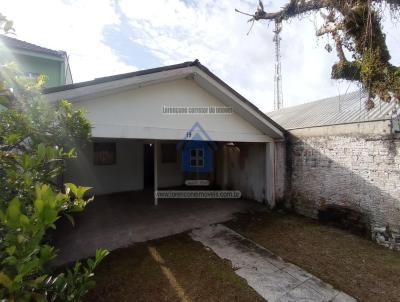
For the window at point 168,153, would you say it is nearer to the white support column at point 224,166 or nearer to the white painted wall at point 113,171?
the white painted wall at point 113,171

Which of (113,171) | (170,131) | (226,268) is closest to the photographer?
(226,268)

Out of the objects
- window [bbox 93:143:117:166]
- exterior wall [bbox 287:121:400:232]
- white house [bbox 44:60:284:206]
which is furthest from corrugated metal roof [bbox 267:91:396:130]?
window [bbox 93:143:117:166]

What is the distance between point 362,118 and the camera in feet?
22.3

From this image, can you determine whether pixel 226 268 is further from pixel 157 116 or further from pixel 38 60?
pixel 38 60

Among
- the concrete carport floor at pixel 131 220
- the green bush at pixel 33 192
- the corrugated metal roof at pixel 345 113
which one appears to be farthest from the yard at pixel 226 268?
the corrugated metal roof at pixel 345 113

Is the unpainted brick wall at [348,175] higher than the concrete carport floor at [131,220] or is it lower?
higher

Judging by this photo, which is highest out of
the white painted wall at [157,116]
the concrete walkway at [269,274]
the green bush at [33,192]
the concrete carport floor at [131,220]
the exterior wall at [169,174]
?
the white painted wall at [157,116]

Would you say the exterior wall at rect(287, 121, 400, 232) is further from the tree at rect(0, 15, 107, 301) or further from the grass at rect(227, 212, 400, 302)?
the tree at rect(0, 15, 107, 301)

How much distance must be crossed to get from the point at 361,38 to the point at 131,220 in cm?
865

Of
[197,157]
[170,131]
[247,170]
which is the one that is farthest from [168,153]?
[170,131]

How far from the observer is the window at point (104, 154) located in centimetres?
1182

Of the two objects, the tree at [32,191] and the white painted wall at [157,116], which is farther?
the white painted wall at [157,116]

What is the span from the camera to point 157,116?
7133 millimetres

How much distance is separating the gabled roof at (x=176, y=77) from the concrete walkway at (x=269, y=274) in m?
4.52
